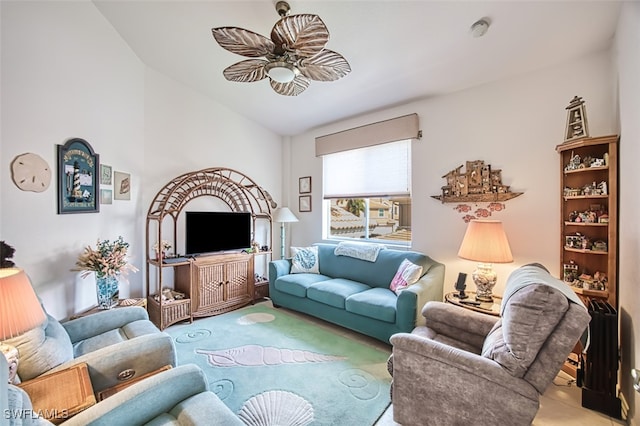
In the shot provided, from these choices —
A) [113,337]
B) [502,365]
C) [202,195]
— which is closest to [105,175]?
[202,195]

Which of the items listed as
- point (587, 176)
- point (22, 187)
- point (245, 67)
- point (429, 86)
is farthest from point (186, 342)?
point (587, 176)

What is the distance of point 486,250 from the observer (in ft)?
8.01

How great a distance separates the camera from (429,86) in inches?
119

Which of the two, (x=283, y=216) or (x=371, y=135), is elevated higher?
(x=371, y=135)

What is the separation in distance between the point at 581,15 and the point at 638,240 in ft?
5.39

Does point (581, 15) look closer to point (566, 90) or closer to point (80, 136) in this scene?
point (566, 90)

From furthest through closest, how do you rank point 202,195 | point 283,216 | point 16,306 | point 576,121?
point 283,216 < point 202,195 < point 576,121 < point 16,306

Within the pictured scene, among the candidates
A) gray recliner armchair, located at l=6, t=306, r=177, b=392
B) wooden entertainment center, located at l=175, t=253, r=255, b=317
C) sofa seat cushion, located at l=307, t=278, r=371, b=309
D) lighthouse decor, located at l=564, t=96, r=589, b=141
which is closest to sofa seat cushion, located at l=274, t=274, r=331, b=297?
sofa seat cushion, located at l=307, t=278, r=371, b=309

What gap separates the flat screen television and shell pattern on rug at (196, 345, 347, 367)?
4.41ft

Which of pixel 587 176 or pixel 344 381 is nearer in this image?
pixel 344 381

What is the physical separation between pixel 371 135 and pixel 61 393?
3.66 metres

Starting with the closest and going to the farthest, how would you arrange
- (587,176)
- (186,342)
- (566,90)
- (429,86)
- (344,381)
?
(344,381), (587,176), (566,90), (186,342), (429,86)

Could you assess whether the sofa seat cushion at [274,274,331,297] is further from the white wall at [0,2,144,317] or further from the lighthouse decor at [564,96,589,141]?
the lighthouse decor at [564,96,589,141]

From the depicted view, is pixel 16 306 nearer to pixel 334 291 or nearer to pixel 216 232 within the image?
pixel 334 291
